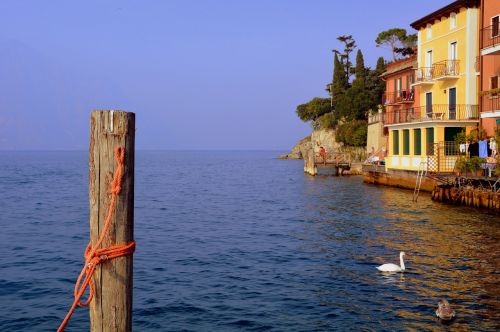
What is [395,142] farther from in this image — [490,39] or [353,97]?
[353,97]

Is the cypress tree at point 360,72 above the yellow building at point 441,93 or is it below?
above

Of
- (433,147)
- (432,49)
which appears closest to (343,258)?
(433,147)

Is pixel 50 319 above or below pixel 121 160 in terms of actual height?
below

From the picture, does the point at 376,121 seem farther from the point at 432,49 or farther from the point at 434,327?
the point at 434,327

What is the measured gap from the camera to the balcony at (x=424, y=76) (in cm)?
4178

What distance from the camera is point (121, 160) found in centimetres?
446

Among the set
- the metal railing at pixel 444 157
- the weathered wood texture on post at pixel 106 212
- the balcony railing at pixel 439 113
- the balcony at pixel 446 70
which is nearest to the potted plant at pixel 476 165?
the metal railing at pixel 444 157

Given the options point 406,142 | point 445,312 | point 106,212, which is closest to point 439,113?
point 406,142

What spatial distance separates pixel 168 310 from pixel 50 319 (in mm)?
2588

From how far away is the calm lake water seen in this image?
473 inches

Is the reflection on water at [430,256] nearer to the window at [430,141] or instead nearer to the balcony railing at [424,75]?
the window at [430,141]

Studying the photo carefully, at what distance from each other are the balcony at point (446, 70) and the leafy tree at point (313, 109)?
2237 inches

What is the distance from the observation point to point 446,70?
39.2m

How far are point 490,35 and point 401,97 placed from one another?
19178mm
